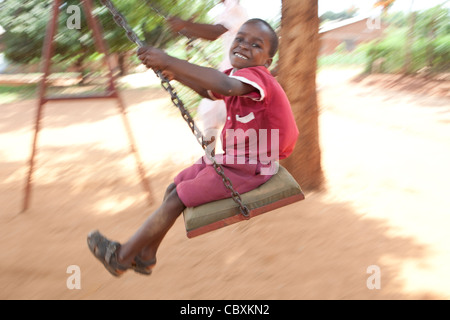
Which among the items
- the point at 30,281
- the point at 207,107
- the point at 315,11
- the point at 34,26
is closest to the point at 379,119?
the point at 315,11

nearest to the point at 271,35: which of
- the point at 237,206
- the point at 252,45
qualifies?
the point at 252,45

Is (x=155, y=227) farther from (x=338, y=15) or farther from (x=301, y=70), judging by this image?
(x=338, y=15)

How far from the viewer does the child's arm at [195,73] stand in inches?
66.9

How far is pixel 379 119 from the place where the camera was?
718 centimetres

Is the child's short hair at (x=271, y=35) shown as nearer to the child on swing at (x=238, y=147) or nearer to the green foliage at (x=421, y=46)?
the child on swing at (x=238, y=147)

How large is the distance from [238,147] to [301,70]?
5.88 feet

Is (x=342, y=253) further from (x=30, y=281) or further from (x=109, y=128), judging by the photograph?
(x=109, y=128)

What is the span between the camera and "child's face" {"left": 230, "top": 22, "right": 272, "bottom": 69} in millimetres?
1937

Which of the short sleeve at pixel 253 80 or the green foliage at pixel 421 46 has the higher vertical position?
the short sleeve at pixel 253 80

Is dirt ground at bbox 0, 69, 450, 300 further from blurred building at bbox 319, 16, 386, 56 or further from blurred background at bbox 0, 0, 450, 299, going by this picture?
blurred building at bbox 319, 16, 386, 56

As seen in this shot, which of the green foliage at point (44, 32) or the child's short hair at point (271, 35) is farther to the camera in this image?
the green foliage at point (44, 32)

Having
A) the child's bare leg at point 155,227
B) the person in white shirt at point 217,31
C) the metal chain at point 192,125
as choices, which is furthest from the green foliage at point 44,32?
the child's bare leg at point 155,227

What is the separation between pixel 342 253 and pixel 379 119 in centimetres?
470

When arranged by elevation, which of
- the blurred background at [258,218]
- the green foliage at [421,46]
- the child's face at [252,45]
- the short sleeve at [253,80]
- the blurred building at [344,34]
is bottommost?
the blurred building at [344,34]
